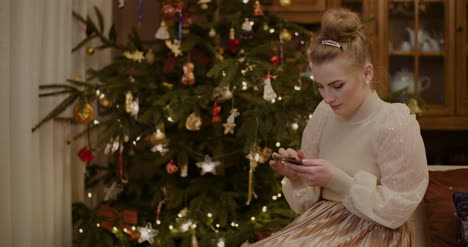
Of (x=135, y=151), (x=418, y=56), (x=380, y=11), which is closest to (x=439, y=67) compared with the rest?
(x=418, y=56)

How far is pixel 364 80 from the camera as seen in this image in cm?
132

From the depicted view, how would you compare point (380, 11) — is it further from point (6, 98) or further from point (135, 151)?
point (6, 98)

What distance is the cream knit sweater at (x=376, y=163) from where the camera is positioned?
4.05 feet

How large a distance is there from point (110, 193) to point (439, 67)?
6.55ft

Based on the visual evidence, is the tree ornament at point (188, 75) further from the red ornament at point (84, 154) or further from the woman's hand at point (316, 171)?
the woman's hand at point (316, 171)

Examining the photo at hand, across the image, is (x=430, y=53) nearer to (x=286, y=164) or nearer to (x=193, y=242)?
(x=193, y=242)

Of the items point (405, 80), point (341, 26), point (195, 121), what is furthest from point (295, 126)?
point (405, 80)

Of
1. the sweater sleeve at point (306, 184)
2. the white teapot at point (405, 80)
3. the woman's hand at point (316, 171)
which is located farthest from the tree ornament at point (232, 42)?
the white teapot at point (405, 80)

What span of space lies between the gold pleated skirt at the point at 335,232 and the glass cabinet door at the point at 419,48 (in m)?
1.86

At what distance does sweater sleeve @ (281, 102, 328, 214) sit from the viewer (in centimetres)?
143

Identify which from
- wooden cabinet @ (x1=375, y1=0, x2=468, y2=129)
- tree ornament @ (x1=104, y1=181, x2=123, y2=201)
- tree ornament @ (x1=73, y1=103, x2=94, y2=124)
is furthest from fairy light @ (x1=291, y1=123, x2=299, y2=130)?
wooden cabinet @ (x1=375, y1=0, x2=468, y2=129)

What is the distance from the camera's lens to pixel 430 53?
3.05 meters

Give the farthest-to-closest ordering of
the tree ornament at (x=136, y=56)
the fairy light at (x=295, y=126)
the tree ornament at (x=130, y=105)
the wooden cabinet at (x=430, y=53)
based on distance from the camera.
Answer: the wooden cabinet at (x=430, y=53) → the tree ornament at (x=136, y=56) → the tree ornament at (x=130, y=105) → the fairy light at (x=295, y=126)

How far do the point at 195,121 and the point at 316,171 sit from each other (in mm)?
929
